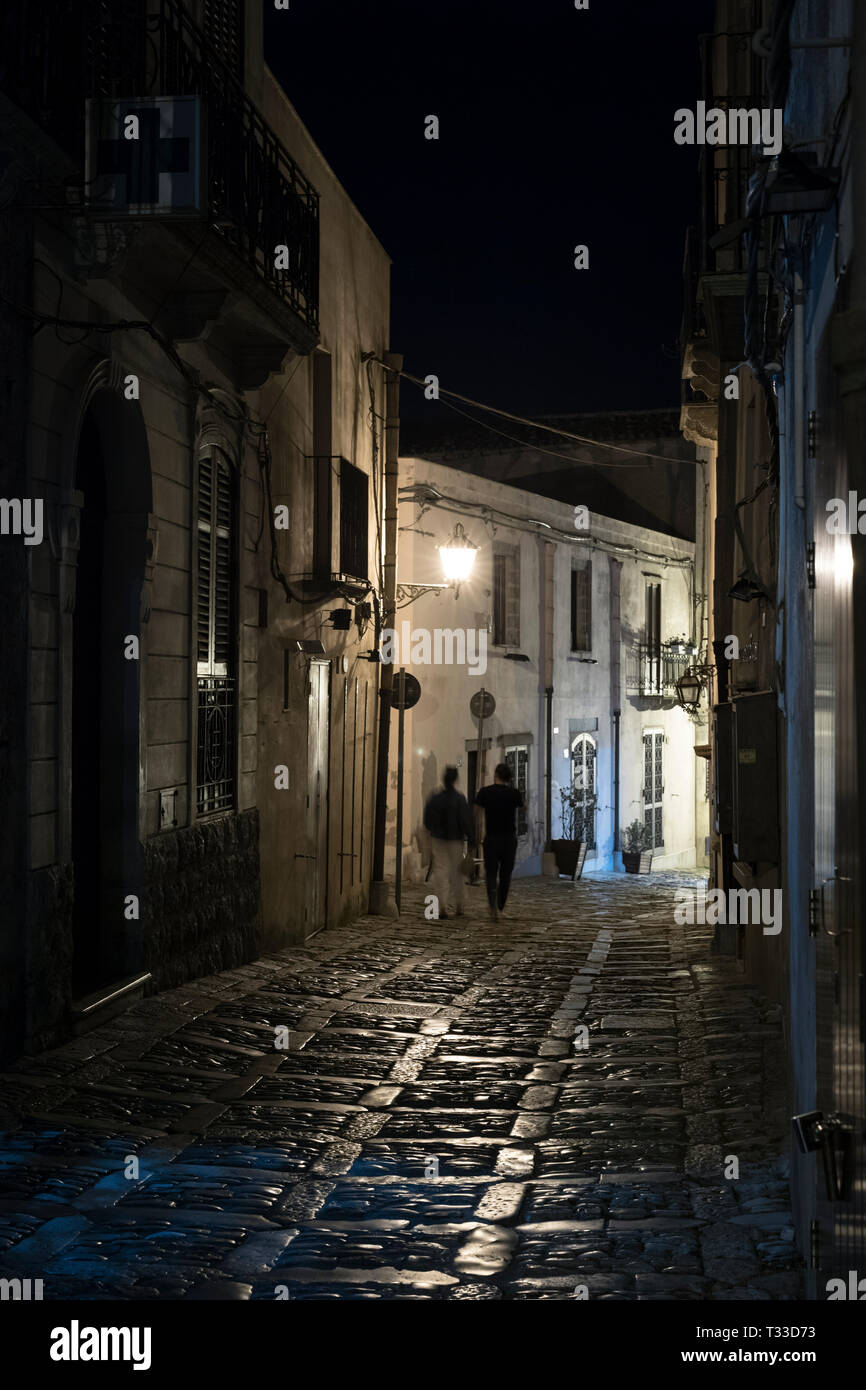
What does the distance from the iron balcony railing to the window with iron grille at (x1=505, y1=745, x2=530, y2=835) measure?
39.9 ft

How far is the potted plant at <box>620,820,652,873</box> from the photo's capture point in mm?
27438

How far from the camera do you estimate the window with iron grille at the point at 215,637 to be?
35.9 feet

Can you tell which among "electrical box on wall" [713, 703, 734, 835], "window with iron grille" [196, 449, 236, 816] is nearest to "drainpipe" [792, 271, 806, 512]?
"electrical box on wall" [713, 703, 734, 835]

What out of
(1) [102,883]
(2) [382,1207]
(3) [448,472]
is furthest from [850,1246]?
(3) [448,472]

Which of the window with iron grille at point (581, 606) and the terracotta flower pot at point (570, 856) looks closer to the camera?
the terracotta flower pot at point (570, 856)

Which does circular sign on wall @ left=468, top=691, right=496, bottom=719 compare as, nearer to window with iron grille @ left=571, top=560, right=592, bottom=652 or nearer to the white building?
the white building

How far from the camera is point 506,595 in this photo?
2359 cm

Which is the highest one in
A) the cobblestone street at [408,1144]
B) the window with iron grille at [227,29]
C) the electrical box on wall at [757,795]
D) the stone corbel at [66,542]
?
the window with iron grille at [227,29]

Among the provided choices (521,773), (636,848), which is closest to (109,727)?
(521,773)

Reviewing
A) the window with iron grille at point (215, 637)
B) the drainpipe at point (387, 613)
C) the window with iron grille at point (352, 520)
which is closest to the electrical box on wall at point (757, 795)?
A: the window with iron grille at point (215, 637)

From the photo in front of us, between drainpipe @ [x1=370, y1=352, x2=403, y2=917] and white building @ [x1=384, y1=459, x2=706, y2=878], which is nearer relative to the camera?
drainpipe @ [x1=370, y1=352, x2=403, y2=917]

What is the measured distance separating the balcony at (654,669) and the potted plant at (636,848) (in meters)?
2.83

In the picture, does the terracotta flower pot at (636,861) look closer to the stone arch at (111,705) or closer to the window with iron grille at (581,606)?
the window with iron grille at (581,606)

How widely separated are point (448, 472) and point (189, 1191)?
16.1 m
